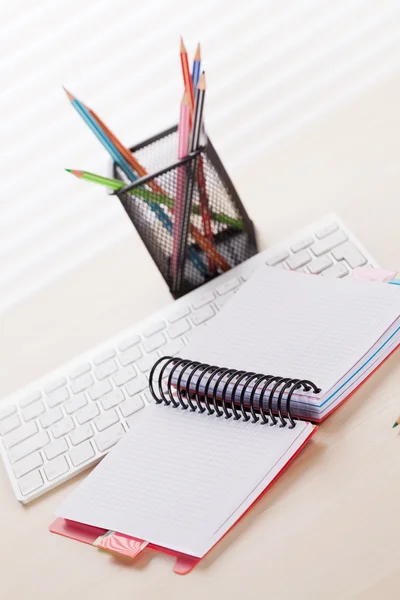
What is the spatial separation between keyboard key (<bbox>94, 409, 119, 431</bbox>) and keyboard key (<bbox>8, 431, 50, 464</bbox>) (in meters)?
0.07

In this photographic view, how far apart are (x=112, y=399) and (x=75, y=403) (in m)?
0.05

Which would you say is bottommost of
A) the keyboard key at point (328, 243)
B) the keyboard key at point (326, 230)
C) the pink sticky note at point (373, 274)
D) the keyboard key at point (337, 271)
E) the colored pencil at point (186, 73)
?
the pink sticky note at point (373, 274)

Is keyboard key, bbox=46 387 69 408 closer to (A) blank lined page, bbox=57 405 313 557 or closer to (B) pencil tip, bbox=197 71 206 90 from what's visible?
(A) blank lined page, bbox=57 405 313 557

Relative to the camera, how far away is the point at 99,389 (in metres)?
1.00

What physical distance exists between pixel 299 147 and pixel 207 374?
1.49 feet

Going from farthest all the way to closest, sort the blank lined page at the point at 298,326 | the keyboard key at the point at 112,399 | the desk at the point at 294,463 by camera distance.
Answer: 1. the keyboard key at the point at 112,399
2. the blank lined page at the point at 298,326
3. the desk at the point at 294,463

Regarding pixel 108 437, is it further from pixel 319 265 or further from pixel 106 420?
pixel 319 265

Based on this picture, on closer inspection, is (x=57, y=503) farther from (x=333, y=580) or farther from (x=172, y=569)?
(x=333, y=580)

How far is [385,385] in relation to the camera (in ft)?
2.84

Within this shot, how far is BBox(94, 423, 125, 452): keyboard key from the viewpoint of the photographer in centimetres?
93

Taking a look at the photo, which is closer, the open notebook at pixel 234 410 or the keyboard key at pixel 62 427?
the open notebook at pixel 234 410

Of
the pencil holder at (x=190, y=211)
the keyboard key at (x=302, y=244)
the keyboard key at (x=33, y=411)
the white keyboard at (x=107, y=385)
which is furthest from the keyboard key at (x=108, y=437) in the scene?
the keyboard key at (x=302, y=244)

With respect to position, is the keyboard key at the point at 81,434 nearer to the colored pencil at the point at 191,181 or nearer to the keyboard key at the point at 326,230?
the colored pencil at the point at 191,181

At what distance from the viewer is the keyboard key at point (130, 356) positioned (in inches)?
40.0
